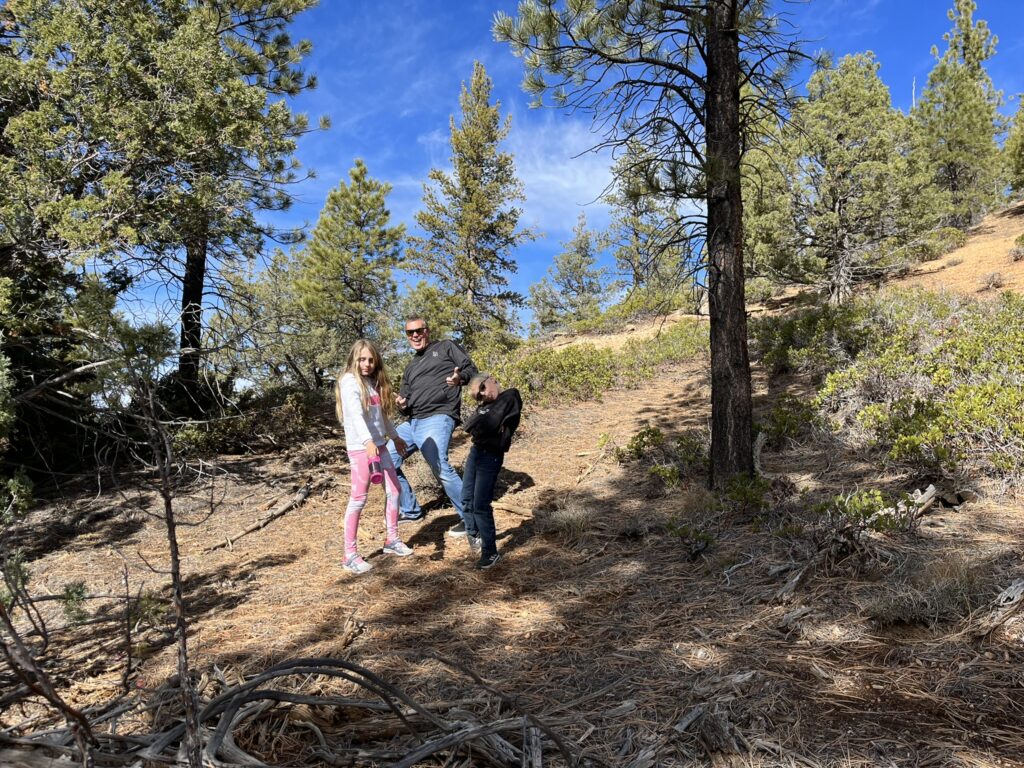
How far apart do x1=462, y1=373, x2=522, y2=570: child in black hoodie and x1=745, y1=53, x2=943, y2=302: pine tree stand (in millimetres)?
11747

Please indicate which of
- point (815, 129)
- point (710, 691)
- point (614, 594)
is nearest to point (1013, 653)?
point (710, 691)

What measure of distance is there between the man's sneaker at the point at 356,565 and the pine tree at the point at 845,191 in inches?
501

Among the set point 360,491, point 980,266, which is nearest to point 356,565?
point 360,491

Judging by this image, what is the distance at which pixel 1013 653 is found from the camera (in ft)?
7.09

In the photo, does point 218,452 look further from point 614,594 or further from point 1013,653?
point 1013,653

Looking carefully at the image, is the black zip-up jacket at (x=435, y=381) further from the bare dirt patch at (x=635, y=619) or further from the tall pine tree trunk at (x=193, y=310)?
the tall pine tree trunk at (x=193, y=310)

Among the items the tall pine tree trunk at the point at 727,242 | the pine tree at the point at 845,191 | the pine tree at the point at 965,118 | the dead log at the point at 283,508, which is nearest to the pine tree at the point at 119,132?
the dead log at the point at 283,508

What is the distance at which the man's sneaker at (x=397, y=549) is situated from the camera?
4.43m

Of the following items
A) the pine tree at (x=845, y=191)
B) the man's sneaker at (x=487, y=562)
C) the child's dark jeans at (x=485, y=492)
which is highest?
the pine tree at (x=845, y=191)

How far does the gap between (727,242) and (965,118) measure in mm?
24588

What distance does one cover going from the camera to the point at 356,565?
420 cm

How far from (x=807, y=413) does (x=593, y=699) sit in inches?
179

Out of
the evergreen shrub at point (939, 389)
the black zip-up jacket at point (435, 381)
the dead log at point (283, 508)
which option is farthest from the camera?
the dead log at point (283, 508)

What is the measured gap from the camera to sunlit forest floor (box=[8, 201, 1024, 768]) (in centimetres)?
197
